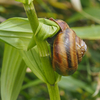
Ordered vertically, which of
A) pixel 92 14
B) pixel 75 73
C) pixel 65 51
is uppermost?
pixel 65 51

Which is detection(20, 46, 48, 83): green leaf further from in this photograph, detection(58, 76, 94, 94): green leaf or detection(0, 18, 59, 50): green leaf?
detection(58, 76, 94, 94): green leaf

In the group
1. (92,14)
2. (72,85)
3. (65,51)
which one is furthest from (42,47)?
(92,14)

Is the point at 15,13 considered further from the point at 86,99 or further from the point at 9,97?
the point at 9,97

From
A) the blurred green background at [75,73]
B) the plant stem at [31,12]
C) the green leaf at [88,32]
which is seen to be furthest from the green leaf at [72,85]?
the plant stem at [31,12]

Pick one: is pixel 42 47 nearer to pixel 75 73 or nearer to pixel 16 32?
pixel 16 32

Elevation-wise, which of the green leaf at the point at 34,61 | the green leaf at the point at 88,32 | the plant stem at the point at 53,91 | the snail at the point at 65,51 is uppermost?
the snail at the point at 65,51

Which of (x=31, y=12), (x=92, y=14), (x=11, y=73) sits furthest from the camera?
(x=92, y=14)

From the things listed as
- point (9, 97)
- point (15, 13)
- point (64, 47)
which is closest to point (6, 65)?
point (9, 97)

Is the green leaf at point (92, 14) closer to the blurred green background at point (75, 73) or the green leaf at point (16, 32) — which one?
the blurred green background at point (75, 73)
